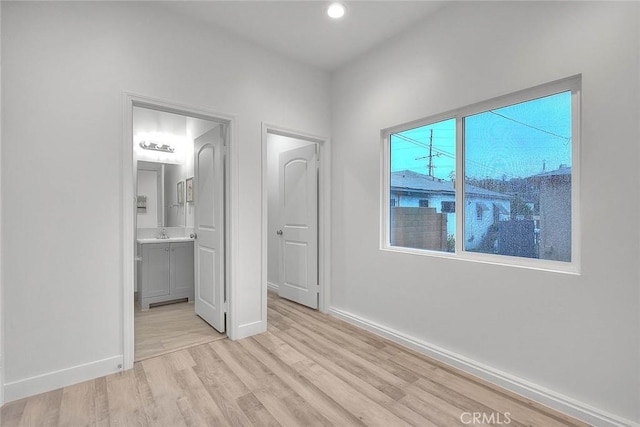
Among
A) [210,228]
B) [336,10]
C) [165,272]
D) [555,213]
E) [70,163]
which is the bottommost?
[165,272]

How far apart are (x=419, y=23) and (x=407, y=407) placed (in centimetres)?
299

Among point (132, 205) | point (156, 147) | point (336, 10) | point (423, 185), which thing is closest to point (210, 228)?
point (132, 205)

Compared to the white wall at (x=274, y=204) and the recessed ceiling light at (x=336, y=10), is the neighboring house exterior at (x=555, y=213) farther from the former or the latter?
the white wall at (x=274, y=204)

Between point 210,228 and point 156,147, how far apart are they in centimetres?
204


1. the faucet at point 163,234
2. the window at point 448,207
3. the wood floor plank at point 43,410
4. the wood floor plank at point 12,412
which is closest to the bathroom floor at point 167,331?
the wood floor plank at point 43,410

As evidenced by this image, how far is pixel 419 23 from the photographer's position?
2639mm

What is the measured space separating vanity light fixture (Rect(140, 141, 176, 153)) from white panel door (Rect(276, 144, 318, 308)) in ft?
5.57

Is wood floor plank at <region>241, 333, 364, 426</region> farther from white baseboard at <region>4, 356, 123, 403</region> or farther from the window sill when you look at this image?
the window sill

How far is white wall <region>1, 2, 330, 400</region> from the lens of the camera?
194 centimetres

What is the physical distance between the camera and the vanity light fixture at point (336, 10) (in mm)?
2410

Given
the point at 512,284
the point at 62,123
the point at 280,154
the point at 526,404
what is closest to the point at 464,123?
the point at 512,284

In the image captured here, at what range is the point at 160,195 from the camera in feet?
14.5

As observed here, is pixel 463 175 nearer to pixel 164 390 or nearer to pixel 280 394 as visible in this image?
pixel 280 394

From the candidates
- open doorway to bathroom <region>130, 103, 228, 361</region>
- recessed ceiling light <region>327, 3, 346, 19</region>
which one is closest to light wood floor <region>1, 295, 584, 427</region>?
open doorway to bathroom <region>130, 103, 228, 361</region>
